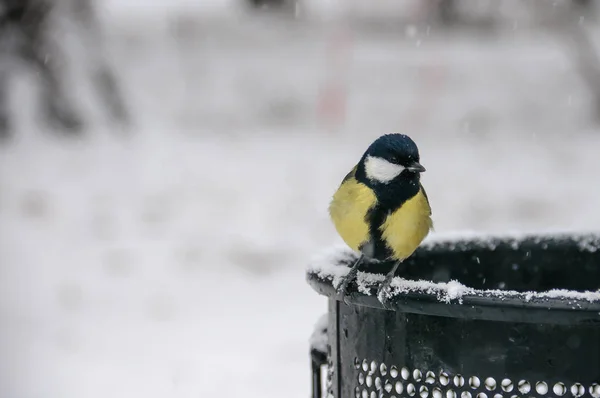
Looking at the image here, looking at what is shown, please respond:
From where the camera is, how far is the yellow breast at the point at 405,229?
242 cm

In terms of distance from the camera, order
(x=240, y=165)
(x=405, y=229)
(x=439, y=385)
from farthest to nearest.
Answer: (x=240, y=165)
(x=405, y=229)
(x=439, y=385)

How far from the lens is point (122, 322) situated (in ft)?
20.7

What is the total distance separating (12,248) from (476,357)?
6.49m

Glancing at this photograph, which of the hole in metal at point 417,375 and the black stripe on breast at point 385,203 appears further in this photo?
the black stripe on breast at point 385,203

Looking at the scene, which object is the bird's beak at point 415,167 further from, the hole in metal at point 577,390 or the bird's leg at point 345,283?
the hole in metal at point 577,390

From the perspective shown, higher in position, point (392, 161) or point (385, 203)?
point (392, 161)

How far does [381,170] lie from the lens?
98.2 inches

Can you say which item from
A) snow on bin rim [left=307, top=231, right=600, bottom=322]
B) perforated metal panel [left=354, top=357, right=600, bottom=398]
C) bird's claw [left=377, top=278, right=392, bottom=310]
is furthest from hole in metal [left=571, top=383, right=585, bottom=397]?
bird's claw [left=377, top=278, right=392, bottom=310]

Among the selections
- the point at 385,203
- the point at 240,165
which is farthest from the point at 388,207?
the point at 240,165

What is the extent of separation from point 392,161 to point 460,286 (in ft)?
2.22

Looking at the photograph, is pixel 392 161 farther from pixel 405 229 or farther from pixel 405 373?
pixel 405 373

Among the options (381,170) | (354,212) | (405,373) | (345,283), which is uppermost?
(381,170)

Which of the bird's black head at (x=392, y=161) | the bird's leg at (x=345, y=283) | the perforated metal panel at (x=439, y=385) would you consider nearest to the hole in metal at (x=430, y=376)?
the perforated metal panel at (x=439, y=385)

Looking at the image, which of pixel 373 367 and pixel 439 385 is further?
pixel 373 367
